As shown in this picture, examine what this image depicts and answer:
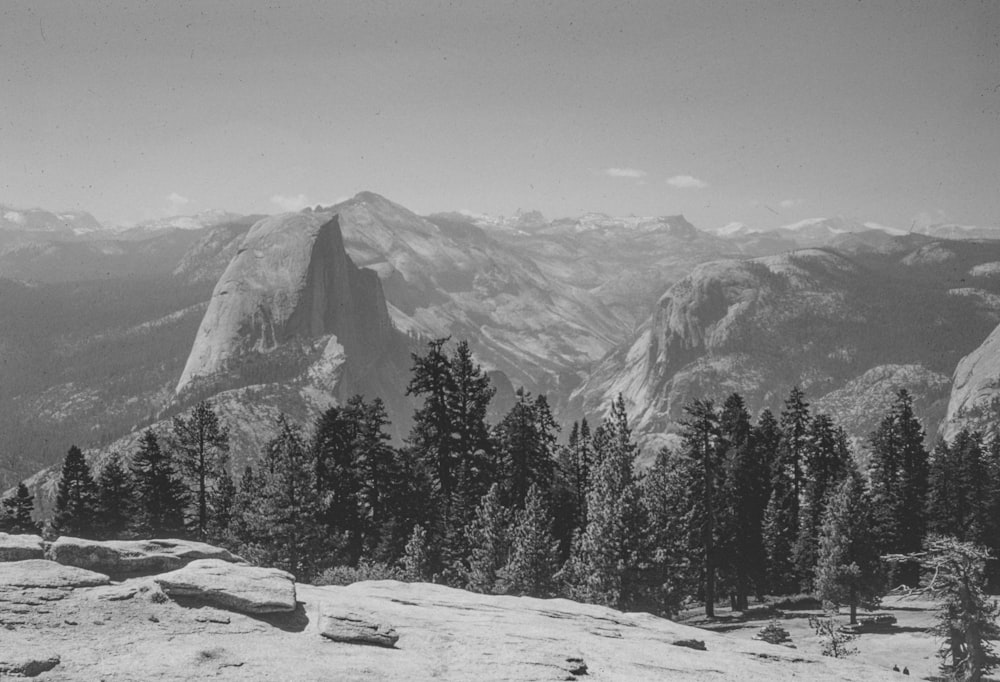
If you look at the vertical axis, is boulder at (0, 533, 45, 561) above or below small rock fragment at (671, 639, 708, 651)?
above

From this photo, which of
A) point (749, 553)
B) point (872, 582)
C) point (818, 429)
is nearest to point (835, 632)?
point (872, 582)

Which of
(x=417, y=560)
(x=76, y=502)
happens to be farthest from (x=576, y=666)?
(x=76, y=502)

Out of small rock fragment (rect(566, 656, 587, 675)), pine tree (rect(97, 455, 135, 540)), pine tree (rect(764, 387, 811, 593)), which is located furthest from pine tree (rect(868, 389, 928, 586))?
pine tree (rect(97, 455, 135, 540))

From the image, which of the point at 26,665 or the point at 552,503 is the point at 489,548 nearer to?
the point at 552,503

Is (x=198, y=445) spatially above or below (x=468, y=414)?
below

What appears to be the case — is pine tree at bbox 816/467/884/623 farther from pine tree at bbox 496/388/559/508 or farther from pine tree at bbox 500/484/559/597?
pine tree at bbox 500/484/559/597
